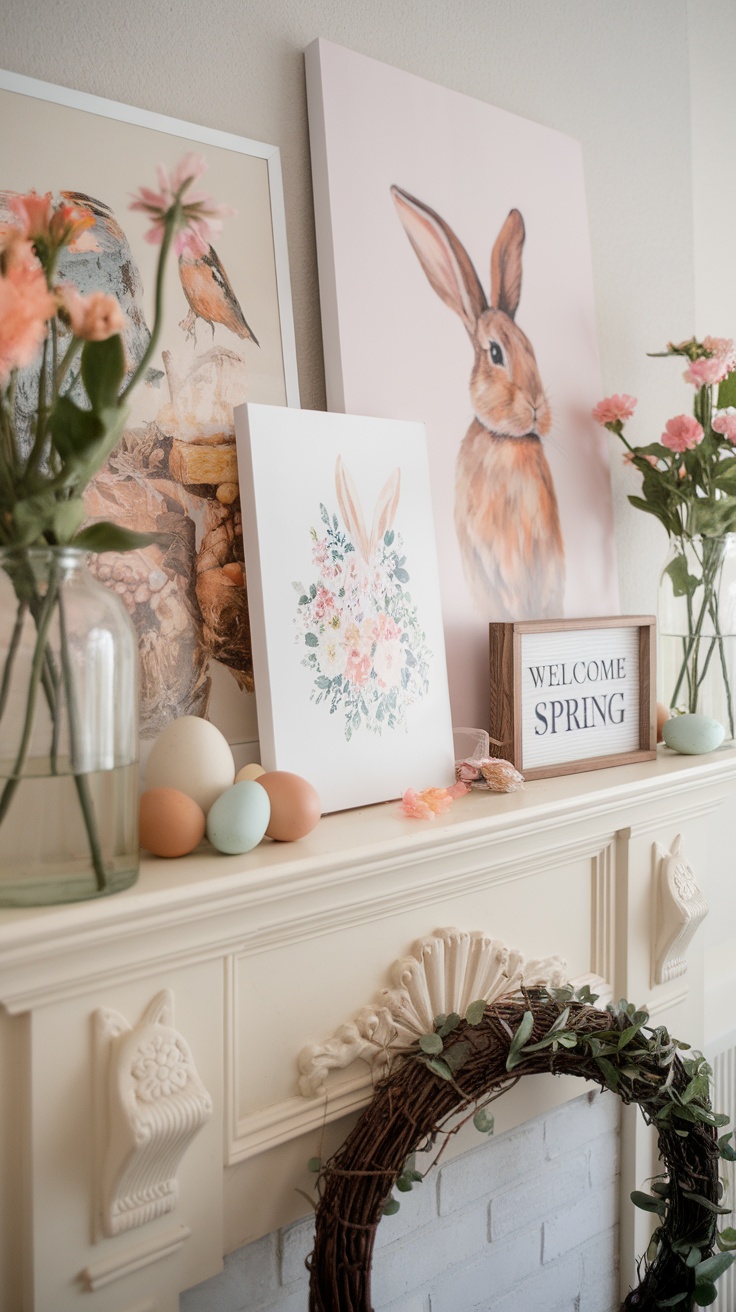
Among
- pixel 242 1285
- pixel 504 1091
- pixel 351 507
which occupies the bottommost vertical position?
pixel 242 1285

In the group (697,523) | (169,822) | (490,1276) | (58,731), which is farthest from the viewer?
(697,523)

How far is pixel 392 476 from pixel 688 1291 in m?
1.10

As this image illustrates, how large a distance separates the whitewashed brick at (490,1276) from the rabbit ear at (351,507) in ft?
3.32

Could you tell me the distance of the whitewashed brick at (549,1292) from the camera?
1391 millimetres

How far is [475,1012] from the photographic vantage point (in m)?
1.08

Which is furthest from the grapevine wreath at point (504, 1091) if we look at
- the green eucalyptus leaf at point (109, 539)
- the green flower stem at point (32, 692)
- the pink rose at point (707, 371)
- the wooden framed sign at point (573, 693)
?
the pink rose at point (707, 371)

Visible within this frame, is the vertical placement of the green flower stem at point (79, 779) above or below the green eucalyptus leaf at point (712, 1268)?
above

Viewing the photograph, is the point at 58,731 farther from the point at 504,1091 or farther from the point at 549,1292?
the point at 549,1292

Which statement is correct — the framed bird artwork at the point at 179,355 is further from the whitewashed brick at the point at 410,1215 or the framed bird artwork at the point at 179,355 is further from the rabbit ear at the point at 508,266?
the whitewashed brick at the point at 410,1215

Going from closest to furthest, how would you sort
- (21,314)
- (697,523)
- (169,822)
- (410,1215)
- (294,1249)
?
(21,314) → (169,822) → (294,1249) → (410,1215) → (697,523)

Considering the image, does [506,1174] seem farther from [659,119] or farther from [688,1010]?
[659,119]

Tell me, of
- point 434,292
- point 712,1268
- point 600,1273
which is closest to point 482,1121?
point 712,1268

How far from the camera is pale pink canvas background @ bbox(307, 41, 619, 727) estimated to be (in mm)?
1188

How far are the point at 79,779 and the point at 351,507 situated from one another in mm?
508
